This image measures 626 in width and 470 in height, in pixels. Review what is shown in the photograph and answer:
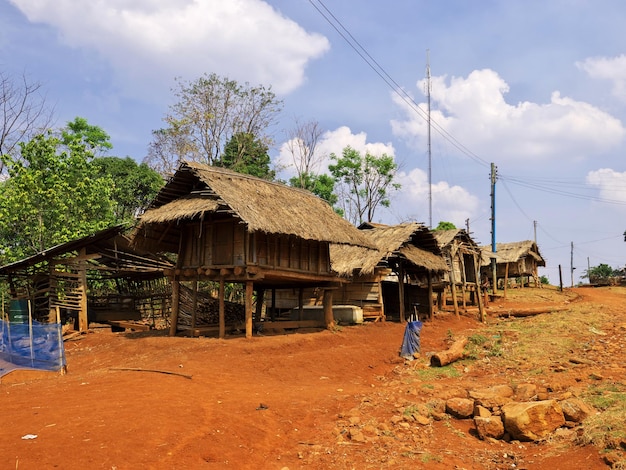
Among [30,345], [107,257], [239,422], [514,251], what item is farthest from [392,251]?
[514,251]

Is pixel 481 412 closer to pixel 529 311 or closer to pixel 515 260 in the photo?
pixel 529 311

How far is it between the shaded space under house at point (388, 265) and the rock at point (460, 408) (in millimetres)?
11041

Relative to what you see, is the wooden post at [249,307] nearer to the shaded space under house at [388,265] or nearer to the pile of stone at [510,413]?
the shaded space under house at [388,265]

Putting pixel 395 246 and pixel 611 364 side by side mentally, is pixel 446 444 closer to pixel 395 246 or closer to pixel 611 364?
pixel 611 364

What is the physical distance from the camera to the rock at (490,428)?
25.3 ft

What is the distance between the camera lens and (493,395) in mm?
8992

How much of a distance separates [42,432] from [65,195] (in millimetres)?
17067

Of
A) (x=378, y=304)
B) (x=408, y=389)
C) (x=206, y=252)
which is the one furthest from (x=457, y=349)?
(x=378, y=304)

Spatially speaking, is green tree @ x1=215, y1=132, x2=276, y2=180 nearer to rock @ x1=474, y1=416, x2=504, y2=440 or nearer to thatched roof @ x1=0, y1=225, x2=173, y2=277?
thatched roof @ x1=0, y1=225, x2=173, y2=277

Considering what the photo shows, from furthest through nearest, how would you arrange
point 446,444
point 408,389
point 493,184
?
point 493,184 < point 408,389 < point 446,444

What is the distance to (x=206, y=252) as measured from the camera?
16406mm

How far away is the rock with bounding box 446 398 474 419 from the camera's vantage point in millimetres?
8414

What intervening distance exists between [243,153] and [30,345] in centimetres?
2183

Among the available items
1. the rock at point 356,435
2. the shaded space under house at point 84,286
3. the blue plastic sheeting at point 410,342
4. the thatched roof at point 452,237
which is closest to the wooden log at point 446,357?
the blue plastic sheeting at point 410,342
